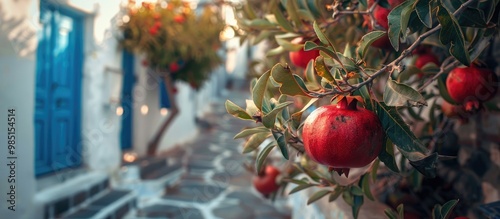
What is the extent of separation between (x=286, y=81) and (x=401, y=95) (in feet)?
0.93

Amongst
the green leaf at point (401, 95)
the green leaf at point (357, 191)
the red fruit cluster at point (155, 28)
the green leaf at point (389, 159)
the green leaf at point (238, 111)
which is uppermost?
the red fruit cluster at point (155, 28)

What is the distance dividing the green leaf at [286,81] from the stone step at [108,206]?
3.29 meters

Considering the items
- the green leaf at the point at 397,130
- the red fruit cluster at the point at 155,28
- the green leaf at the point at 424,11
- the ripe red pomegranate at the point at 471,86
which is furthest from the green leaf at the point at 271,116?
the red fruit cluster at the point at 155,28

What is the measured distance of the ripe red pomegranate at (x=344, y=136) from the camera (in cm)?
99

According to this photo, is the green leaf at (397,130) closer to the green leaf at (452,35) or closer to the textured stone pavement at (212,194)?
the green leaf at (452,35)

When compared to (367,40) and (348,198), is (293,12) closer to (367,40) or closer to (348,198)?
(367,40)

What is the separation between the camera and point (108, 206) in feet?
13.5

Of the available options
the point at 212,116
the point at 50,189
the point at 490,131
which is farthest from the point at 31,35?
the point at 212,116

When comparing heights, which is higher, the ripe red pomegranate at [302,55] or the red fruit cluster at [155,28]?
the red fruit cluster at [155,28]

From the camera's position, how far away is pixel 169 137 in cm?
880

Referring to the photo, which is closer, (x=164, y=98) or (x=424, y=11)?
(x=424, y=11)

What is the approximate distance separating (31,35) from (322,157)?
9.87ft

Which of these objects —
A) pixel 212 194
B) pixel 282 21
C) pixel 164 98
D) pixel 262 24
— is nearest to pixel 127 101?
pixel 164 98

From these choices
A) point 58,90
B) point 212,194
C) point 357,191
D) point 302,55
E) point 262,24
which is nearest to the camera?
point 357,191
